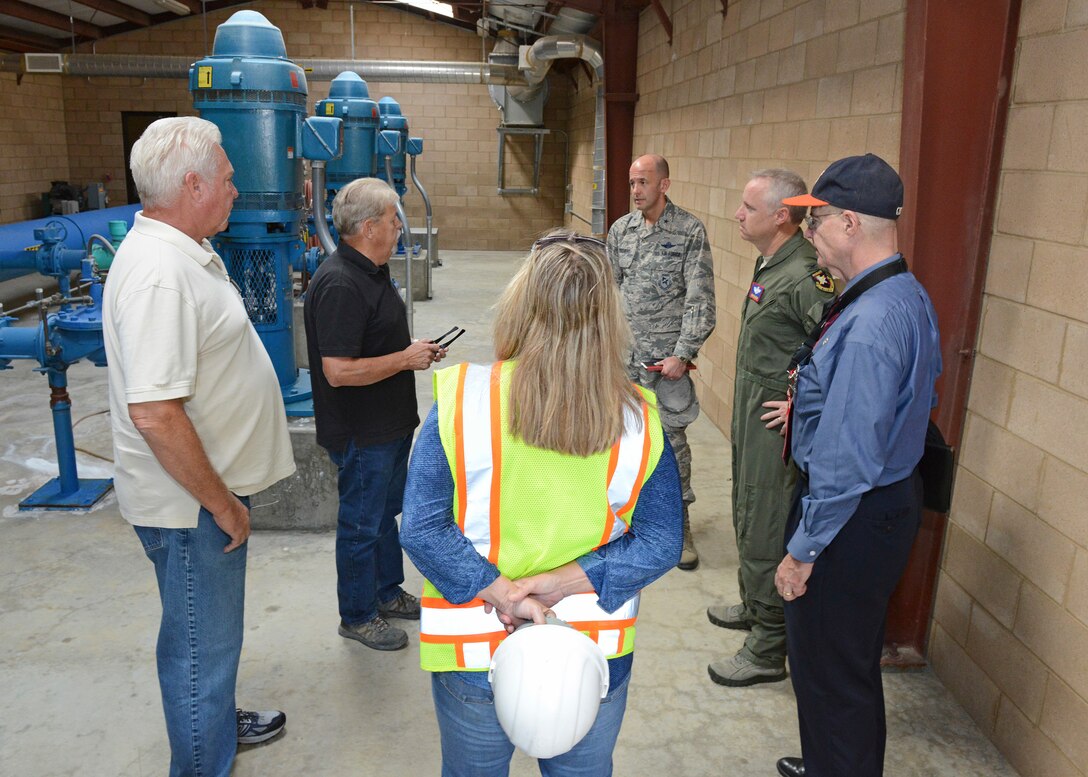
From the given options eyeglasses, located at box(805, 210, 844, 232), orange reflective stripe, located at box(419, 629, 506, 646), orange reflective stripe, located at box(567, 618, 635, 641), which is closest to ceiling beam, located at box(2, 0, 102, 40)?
eyeglasses, located at box(805, 210, 844, 232)

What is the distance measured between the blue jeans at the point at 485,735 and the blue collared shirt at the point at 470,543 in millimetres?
29

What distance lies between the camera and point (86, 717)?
86.8 inches

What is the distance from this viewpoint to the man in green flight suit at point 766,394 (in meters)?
2.34

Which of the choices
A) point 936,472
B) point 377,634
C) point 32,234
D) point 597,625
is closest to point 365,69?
point 32,234

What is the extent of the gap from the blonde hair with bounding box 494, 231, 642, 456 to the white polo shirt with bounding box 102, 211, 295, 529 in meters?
0.67

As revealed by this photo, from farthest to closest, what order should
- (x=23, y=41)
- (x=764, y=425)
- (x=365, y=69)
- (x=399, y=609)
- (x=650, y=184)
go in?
(x=365, y=69) → (x=23, y=41) → (x=650, y=184) → (x=399, y=609) → (x=764, y=425)

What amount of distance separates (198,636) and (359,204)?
1174 millimetres

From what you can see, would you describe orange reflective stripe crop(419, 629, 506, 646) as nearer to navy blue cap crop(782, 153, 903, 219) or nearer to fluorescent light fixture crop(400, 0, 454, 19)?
navy blue cap crop(782, 153, 903, 219)

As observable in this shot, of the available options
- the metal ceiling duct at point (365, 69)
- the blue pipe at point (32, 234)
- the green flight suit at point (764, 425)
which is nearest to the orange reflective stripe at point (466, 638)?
the green flight suit at point (764, 425)

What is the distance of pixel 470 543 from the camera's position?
1208 mm

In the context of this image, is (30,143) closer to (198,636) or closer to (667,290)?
(667,290)

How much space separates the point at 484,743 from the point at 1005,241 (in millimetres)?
1859

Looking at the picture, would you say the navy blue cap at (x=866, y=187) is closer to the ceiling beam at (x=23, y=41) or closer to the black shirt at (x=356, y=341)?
the black shirt at (x=356, y=341)

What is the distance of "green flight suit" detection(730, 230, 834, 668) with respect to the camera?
2.33m
